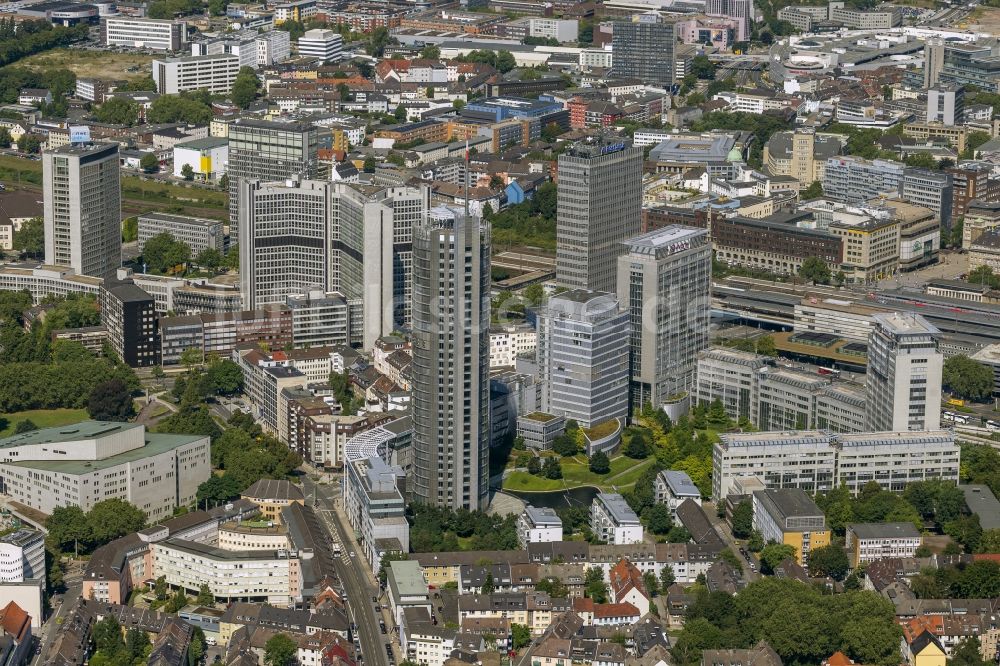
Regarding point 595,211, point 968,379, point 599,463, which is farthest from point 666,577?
point 595,211

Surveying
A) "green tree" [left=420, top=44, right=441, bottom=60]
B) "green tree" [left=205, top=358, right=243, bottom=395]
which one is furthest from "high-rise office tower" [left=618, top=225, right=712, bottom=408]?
"green tree" [left=420, top=44, right=441, bottom=60]

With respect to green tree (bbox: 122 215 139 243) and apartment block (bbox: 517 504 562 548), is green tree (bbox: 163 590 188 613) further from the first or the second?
green tree (bbox: 122 215 139 243)

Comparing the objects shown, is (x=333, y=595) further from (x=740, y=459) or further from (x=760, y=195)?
(x=760, y=195)

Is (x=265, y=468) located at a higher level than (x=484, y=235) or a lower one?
lower

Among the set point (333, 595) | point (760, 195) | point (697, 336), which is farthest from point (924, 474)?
point (760, 195)

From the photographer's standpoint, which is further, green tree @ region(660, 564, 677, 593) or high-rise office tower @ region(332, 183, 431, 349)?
high-rise office tower @ region(332, 183, 431, 349)

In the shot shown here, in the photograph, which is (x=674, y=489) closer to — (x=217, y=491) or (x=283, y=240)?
(x=217, y=491)
